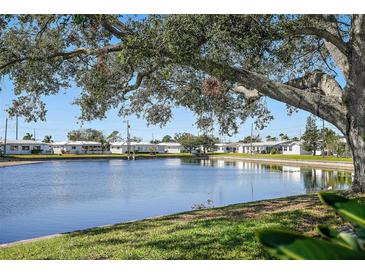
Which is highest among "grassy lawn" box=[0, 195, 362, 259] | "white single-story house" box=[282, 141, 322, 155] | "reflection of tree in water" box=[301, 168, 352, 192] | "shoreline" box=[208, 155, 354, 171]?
"white single-story house" box=[282, 141, 322, 155]

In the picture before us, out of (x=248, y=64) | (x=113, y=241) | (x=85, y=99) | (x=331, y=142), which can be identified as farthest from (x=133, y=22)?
(x=331, y=142)

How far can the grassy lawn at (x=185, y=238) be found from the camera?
5.79m

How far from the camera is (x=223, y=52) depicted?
27.9 ft

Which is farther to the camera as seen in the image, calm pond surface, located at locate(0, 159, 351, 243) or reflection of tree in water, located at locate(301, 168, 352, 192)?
reflection of tree in water, located at locate(301, 168, 352, 192)

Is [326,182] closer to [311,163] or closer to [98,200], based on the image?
[98,200]

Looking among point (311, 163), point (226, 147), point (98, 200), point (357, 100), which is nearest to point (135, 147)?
point (226, 147)

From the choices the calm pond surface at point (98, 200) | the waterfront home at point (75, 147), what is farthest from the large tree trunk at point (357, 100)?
the waterfront home at point (75, 147)

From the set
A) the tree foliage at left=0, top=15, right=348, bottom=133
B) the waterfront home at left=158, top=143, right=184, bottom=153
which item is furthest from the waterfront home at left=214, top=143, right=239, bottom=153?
the tree foliage at left=0, top=15, right=348, bottom=133

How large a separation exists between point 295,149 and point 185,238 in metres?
69.3

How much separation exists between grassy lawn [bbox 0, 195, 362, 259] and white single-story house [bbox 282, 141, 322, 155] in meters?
62.8

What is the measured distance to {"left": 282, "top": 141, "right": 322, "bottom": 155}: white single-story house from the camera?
70550 mm

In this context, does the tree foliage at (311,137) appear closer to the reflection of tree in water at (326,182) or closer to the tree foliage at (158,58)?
the reflection of tree in water at (326,182)

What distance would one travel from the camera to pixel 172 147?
98625 mm

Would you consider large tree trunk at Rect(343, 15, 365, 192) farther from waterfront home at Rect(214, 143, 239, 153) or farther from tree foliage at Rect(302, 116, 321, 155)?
waterfront home at Rect(214, 143, 239, 153)
